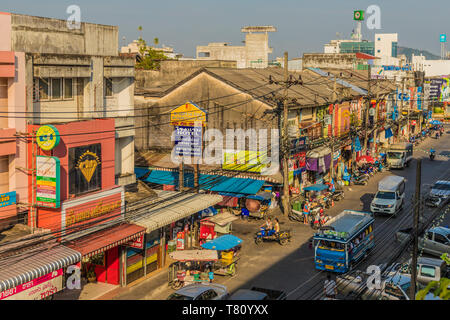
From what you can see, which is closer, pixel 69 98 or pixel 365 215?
pixel 69 98

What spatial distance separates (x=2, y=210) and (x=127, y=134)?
8.59m

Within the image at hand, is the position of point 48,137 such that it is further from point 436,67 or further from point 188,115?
point 436,67

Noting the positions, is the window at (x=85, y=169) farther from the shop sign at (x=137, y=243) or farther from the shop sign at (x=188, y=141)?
the shop sign at (x=188, y=141)

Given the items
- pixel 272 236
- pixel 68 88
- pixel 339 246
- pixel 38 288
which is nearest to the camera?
pixel 38 288

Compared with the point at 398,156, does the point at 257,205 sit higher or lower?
lower

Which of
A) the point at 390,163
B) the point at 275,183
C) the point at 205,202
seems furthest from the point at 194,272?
the point at 390,163

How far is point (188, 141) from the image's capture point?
3244 cm

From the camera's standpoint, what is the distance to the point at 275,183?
133 ft

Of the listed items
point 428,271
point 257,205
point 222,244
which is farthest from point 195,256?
point 257,205

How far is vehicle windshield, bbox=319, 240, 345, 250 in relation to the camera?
27.9m

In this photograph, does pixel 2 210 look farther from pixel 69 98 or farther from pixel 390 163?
pixel 390 163

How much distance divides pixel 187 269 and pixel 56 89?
10466 mm

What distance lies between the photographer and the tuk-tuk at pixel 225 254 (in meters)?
27.8

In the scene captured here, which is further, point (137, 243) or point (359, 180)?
point (359, 180)
